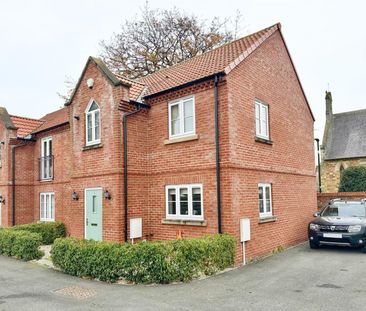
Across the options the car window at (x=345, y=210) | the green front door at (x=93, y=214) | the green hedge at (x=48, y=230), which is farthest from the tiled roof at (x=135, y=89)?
the car window at (x=345, y=210)

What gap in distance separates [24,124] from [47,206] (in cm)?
528

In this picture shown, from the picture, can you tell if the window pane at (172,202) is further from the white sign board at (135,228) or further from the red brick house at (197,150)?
the white sign board at (135,228)

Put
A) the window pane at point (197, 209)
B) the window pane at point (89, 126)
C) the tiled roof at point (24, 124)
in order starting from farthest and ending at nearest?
the tiled roof at point (24, 124) < the window pane at point (89, 126) < the window pane at point (197, 209)

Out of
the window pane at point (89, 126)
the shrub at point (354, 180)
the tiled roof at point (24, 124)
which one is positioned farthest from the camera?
the shrub at point (354, 180)

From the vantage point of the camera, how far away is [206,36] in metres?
26.9

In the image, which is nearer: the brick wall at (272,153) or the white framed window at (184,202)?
the brick wall at (272,153)

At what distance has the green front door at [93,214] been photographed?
37.5 feet

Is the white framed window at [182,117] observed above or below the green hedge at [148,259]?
above

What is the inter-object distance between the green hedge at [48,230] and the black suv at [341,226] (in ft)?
33.8

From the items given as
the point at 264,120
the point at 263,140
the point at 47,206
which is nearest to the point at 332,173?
the point at 264,120

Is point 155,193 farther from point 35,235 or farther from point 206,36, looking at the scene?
point 206,36

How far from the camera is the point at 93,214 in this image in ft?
38.6

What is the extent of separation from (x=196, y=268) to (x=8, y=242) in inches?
288

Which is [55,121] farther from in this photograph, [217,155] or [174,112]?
[217,155]
